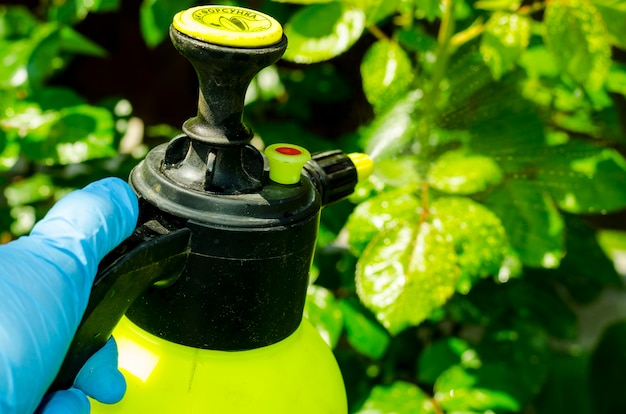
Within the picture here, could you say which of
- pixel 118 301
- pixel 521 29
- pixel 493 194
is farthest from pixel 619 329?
pixel 118 301

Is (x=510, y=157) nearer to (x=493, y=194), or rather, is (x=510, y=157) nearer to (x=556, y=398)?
(x=493, y=194)

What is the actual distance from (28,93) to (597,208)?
79 centimetres

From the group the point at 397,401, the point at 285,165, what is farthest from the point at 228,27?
the point at 397,401

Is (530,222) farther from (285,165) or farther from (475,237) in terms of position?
(285,165)

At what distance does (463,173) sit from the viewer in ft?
2.80

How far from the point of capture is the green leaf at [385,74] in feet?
2.87

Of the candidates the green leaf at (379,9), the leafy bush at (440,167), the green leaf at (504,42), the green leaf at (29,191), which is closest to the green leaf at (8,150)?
the leafy bush at (440,167)

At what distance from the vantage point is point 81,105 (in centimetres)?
100

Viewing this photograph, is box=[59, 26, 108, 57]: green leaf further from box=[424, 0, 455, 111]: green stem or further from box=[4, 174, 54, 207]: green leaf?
box=[424, 0, 455, 111]: green stem

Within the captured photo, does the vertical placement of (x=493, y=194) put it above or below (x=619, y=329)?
above

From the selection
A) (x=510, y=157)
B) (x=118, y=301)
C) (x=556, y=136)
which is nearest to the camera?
(x=118, y=301)

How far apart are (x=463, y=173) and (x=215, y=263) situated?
A: 44 centimetres

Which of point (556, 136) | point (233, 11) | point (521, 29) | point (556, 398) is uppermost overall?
point (233, 11)

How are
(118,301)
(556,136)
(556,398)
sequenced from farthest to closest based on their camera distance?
(556,398) < (556,136) < (118,301)
